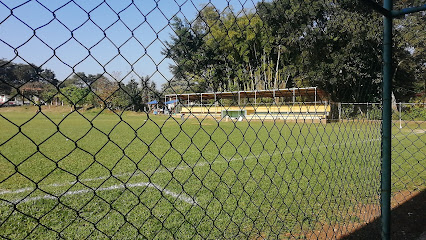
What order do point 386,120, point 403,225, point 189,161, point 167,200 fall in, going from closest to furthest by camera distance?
point 386,120
point 403,225
point 167,200
point 189,161

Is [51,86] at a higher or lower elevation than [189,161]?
higher

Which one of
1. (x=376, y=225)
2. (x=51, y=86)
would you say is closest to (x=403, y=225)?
(x=376, y=225)

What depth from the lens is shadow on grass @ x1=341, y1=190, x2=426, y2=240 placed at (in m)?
2.52

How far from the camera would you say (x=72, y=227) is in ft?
8.30

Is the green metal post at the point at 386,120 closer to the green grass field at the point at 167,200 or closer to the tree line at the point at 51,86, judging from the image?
the green grass field at the point at 167,200

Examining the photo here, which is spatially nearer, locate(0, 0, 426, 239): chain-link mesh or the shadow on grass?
locate(0, 0, 426, 239): chain-link mesh

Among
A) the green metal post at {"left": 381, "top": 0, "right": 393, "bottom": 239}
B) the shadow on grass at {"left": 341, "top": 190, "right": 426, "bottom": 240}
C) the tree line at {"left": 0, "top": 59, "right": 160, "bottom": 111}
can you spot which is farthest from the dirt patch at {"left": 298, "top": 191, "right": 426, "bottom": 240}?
the tree line at {"left": 0, "top": 59, "right": 160, "bottom": 111}

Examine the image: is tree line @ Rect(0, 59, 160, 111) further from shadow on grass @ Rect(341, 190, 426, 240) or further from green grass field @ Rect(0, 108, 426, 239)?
shadow on grass @ Rect(341, 190, 426, 240)

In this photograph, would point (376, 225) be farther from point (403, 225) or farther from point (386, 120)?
point (386, 120)

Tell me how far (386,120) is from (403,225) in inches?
48.1

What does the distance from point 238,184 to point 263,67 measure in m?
1.96

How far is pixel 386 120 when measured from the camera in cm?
220

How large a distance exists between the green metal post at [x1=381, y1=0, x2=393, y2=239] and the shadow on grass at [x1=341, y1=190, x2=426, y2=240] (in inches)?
16.7

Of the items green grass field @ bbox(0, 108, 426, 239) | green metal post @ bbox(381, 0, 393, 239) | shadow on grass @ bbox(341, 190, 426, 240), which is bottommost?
shadow on grass @ bbox(341, 190, 426, 240)
